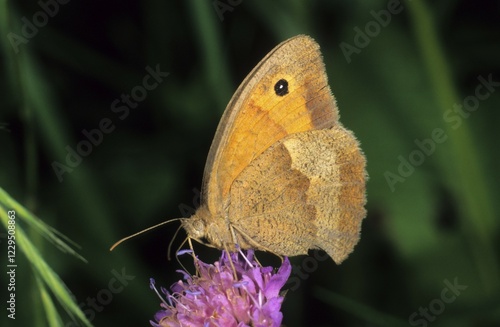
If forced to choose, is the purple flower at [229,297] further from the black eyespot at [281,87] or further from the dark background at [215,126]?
the dark background at [215,126]

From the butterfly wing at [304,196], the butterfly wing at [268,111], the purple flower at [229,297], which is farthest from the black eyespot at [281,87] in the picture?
the purple flower at [229,297]

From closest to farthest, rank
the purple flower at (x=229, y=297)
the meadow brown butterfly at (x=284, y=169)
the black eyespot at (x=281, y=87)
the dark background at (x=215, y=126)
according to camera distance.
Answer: the purple flower at (x=229, y=297)
the meadow brown butterfly at (x=284, y=169)
the black eyespot at (x=281, y=87)
the dark background at (x=215, y=126)

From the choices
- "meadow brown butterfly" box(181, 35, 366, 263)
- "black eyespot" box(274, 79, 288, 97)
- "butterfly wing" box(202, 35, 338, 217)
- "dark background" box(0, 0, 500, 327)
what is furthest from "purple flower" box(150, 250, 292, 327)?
"dark background" box(0, 0, 500, 327)

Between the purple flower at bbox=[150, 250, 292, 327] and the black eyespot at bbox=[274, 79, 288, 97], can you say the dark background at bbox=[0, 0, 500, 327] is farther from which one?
the purple flower at bbox=[150, 250, 292, 327]

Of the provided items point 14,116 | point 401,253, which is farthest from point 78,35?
point 401,253

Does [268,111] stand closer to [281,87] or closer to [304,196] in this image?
[281,87]

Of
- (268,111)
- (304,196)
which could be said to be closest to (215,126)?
(268,111)
